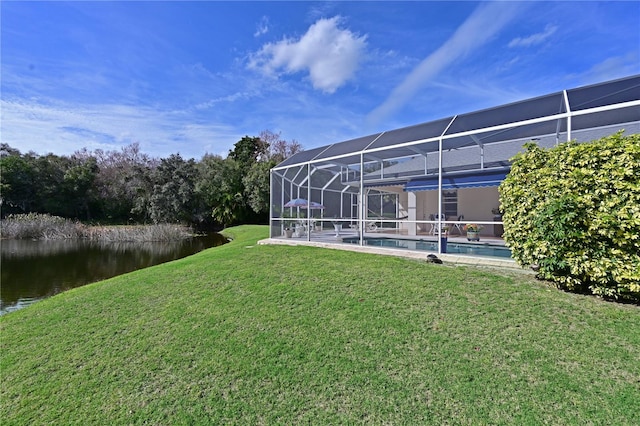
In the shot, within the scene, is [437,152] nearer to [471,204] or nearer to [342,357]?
[471,204]

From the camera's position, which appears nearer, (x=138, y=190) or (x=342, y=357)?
(x=342, y=357)

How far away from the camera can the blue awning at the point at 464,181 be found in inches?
557

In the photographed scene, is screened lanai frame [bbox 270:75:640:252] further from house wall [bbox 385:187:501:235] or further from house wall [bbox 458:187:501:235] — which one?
house wall [bbox 458:187:501:235]

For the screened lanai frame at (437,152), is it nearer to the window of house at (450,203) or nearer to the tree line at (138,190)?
the window of house at (450,203)

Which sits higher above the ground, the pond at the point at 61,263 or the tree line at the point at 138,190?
the tree line at the point at 138,190

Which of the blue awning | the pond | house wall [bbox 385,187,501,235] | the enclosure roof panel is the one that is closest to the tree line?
the pond

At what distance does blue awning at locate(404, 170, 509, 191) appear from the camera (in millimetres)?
14156

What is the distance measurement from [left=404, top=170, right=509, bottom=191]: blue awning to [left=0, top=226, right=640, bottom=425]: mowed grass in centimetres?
808

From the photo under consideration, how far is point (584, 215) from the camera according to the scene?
5.75m

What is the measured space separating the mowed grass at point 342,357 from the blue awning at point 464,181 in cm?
808

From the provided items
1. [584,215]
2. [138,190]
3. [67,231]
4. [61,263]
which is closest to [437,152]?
[584,215]

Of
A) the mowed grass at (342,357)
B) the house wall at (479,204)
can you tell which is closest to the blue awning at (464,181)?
the house wall at (479,204)

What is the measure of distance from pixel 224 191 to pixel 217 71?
77.6 feet

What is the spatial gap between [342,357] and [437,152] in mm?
14376
